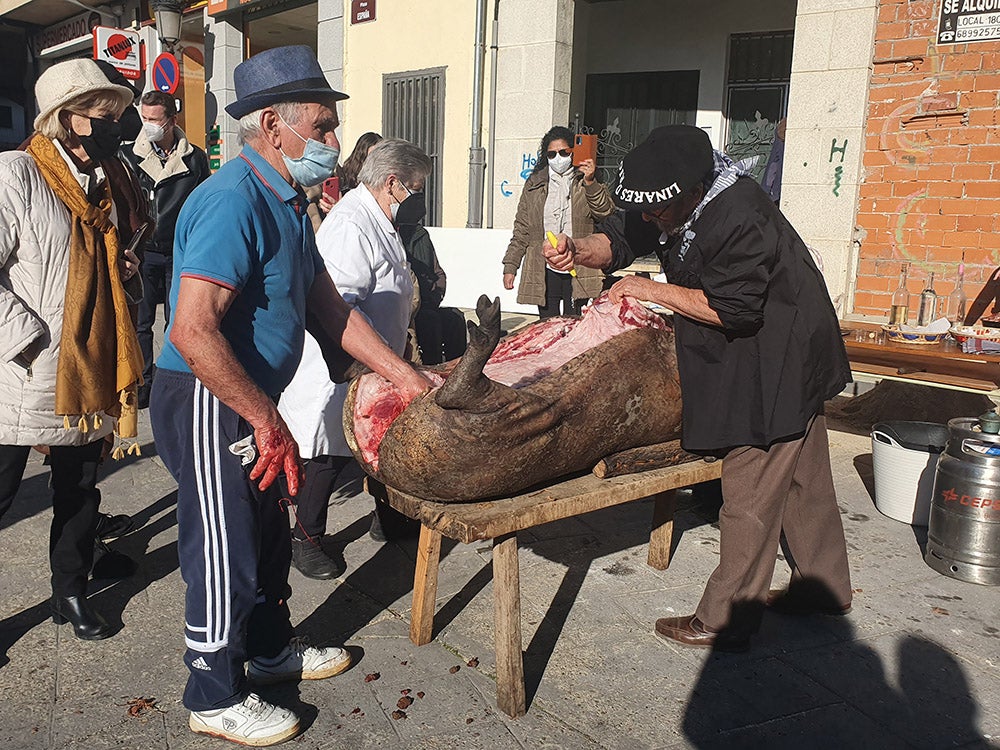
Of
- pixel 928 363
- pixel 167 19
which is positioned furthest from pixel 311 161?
pixel 167 19

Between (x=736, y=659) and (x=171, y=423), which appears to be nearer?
(x=171, y=423)

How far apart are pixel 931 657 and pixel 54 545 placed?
3393 mm

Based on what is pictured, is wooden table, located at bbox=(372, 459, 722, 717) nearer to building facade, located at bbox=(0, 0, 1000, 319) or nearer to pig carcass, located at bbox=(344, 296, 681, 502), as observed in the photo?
pig carcass, located at bbox=(344, 296, 681, 502)

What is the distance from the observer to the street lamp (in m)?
13.3

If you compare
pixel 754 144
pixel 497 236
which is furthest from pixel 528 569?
pixel 754 144

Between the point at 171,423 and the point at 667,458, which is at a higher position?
the point at 171,423

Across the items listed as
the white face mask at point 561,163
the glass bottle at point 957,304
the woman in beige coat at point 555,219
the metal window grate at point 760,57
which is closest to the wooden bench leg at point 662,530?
the glass bottle at point 957,304

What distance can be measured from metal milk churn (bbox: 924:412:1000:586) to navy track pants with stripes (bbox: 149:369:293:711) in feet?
10.0

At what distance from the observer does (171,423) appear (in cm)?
255

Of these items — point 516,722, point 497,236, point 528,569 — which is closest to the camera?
point 516,722

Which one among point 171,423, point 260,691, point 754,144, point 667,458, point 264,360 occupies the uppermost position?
point 754,144

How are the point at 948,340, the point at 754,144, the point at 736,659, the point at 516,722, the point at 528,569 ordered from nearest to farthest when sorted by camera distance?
the point at 516,722 < the point at 736,659 < the point at 528,569 < the point at 948,340 < the point at 754,144

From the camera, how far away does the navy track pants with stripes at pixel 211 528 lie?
2.45 metres

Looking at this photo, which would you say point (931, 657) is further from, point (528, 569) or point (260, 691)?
point (260, 691)
